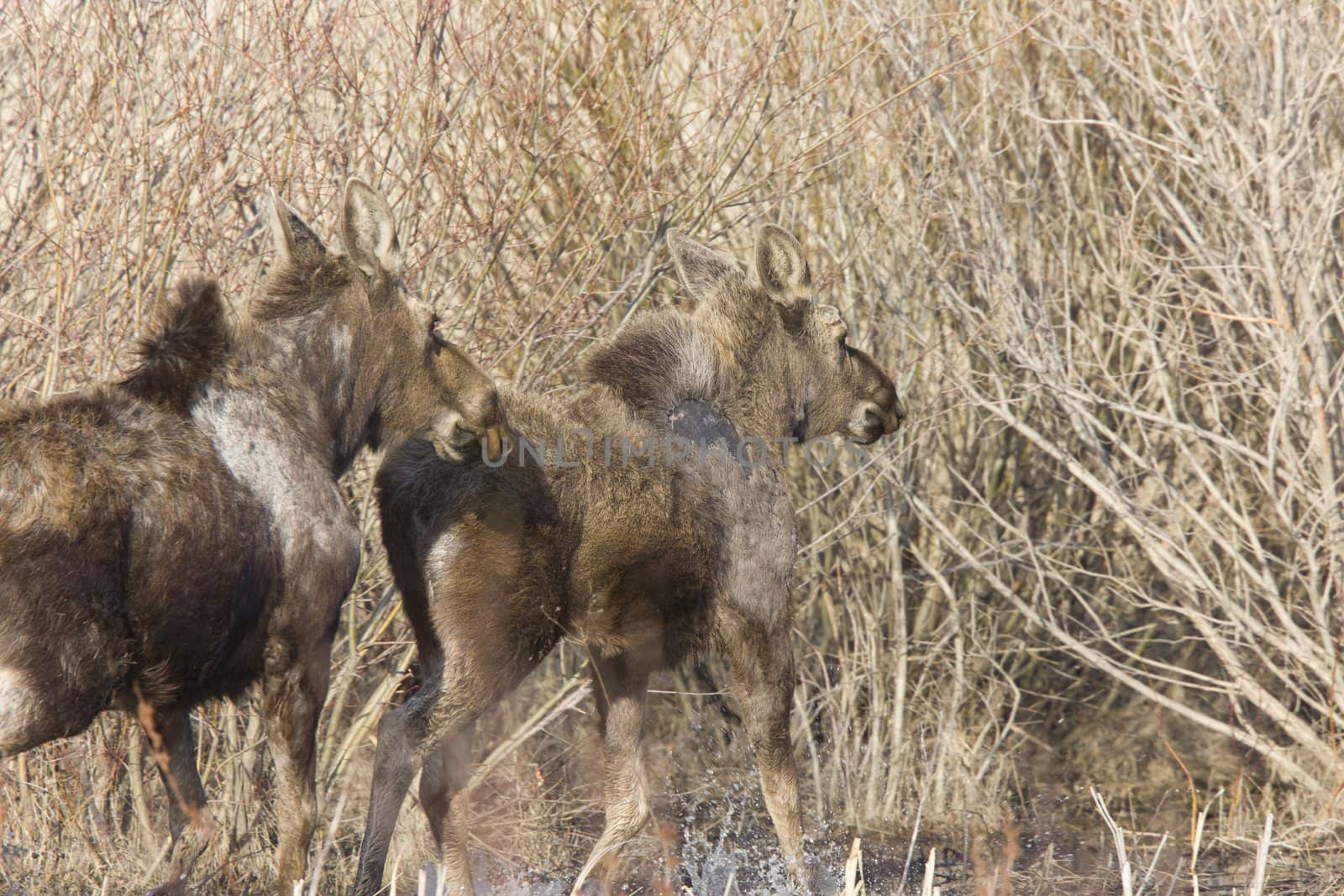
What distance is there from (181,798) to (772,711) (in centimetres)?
221

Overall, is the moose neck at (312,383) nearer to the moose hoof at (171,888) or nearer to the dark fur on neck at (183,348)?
the dark fur on neck at (183,348)

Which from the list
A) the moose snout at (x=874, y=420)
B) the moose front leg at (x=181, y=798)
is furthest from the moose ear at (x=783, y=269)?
the moose front leg at (x=181, y=798)

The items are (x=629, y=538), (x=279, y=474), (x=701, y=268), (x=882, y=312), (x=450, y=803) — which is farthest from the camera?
(x=882, y=312)

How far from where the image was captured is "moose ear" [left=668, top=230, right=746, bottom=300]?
20.1 feet

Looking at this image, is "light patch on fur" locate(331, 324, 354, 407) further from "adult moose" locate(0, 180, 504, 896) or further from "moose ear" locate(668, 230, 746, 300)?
"moose ear" locate(668, 230, 746, 300)

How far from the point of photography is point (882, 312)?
813cm

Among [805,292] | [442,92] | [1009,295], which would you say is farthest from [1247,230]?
[442,92]

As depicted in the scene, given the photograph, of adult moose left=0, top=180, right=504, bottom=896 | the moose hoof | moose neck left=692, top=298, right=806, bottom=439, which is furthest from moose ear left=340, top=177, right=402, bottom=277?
the moose hoof

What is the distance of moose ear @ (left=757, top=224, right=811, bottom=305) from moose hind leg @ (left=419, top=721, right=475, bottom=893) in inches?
83.8

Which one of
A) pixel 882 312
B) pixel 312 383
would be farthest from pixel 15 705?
pixel 882 312

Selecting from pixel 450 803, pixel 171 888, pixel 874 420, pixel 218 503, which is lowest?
pixel 450 803

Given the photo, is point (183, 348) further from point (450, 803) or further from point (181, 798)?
point (450, 803)

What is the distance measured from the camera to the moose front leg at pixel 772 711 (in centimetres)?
561

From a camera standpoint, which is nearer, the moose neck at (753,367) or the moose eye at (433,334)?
the moose eye at (433,334)
